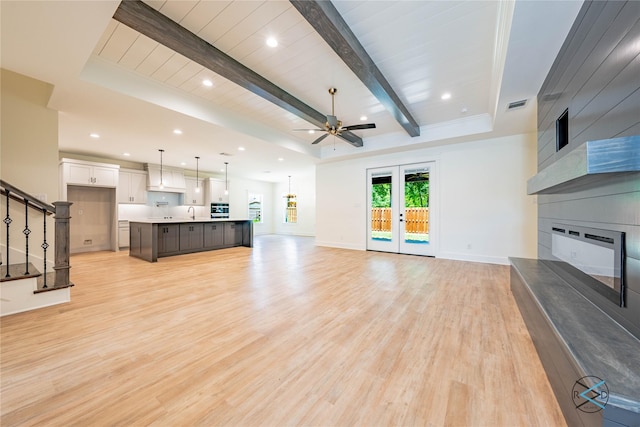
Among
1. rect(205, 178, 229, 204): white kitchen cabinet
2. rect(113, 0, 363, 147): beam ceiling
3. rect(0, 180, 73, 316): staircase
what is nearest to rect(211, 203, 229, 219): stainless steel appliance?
rect(205, 178, 229, 204): white kitchen cabinet

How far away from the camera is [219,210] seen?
9.55 meters

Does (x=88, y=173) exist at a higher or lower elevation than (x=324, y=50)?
lower

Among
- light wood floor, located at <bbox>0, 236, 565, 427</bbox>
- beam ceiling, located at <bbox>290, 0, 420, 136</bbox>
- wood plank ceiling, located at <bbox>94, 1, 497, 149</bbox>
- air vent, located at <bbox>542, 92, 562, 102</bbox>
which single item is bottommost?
light wood floor, located at <bbox>0, 236, 565, 427</bbox>

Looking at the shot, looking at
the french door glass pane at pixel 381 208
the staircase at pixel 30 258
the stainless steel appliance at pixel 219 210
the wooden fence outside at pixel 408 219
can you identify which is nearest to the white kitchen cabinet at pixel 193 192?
the stainless steel appliance at pixel 219 210

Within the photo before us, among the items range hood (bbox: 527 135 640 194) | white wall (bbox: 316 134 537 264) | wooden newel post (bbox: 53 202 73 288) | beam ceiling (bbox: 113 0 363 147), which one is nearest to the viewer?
range hood (bbox: 527 135 640 194)

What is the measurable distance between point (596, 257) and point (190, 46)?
418 cm

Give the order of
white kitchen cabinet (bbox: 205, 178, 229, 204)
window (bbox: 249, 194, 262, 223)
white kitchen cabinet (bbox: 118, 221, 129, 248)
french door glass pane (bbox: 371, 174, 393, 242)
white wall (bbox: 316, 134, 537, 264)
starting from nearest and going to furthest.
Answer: white wall (bbox: 316, 134, 537, 264), french door glass pane (bbox: 371, 174, 393, 242), white kitchen cabinet (bbox: 118, 221, 129, 248), white kitchen cabinet (bbox: 205, 178, 229, 204), window (bbox: 249, 194, 262, 223)

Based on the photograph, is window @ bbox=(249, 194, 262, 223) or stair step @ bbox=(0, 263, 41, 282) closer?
stair step @ bbox=(0, 263, 41, 282)

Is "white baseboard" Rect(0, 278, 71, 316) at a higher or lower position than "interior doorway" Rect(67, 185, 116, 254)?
lower

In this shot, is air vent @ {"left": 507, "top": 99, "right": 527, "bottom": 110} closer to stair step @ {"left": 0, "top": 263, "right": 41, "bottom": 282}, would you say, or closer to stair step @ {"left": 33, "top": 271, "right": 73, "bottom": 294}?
stair step @ {"left": 33, "top": 271, "right": 73, "bottom": 294}

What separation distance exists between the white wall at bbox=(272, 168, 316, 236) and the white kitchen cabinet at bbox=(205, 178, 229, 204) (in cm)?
300

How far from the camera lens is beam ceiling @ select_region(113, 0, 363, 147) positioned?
2250 mm

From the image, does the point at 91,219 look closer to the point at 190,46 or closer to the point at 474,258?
the point at 190,46

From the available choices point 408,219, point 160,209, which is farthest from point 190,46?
point 160,209
